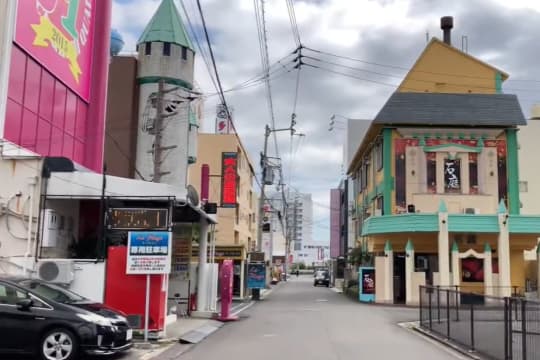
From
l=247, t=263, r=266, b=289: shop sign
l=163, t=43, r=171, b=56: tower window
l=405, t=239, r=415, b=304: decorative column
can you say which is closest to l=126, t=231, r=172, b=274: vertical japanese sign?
l=405, t=239, r=415, b=304: decorative column

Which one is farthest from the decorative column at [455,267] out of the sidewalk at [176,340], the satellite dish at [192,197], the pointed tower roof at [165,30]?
the pointed tower roof at [165,30]

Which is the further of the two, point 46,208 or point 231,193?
point 231,193

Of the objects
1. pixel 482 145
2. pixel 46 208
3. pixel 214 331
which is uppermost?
pixel 482 145

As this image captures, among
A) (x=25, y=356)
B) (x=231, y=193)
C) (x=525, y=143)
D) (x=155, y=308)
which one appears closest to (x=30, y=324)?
(x=25, y=356)

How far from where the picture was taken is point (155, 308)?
48.0 ft

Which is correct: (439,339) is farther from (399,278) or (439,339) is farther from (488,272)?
(399,278)

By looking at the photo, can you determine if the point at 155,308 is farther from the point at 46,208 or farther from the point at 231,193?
the point at 231,193

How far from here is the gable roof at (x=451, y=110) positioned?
36.2 m

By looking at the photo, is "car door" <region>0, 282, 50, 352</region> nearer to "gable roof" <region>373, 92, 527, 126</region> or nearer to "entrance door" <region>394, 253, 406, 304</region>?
"entrance door" <region>394, 253, 406, 304</region>

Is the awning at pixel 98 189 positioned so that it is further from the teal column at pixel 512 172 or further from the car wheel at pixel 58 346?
the teal column at pixel 512 172

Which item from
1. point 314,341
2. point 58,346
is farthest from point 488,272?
point 58,346

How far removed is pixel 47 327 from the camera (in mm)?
10742

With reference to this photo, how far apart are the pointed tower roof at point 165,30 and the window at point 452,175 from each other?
62.5 feet

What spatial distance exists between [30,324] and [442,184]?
Answer: 29667 millimetres
